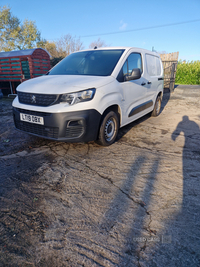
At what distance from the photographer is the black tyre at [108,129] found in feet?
11.0

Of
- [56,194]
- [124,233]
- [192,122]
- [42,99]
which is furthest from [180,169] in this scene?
[192,122]

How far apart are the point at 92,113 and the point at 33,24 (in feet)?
122

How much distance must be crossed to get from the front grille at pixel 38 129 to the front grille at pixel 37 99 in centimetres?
36

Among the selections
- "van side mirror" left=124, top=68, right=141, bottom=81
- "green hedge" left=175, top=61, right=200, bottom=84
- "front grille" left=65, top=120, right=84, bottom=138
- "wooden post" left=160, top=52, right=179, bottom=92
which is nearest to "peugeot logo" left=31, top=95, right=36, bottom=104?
"front grille" left=65, top=120, right=84, bottom=138

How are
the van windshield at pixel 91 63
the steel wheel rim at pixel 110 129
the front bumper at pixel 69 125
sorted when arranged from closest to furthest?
1. the front bumper at pixel 69 125
2. the steel wheel rim at pixel 110 129
3. the van windshield at pixel 91 63

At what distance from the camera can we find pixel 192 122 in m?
5.65

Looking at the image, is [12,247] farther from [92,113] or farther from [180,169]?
[180,169]

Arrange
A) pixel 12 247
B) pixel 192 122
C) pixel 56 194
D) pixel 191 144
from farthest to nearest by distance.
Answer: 1. pixel 192 122
2. pixel 191 144
3. pixel 56 194
4. pixel 12 247

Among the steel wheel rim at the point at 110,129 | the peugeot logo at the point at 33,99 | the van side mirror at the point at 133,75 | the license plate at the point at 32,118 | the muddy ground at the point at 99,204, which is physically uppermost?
the van side mirror at the point at 133,75

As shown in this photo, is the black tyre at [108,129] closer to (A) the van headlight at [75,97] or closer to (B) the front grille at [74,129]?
(B) the front grille at [74,129]

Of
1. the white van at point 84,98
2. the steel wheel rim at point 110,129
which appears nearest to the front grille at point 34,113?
the white van at point 84,98

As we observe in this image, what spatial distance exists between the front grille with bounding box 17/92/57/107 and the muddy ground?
929 mm

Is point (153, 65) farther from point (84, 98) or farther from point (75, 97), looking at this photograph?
point (75, 97)

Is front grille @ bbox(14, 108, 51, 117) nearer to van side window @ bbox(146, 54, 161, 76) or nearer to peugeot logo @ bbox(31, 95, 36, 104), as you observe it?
peugeot logo @ bbox(31, 95, 36, 104)
